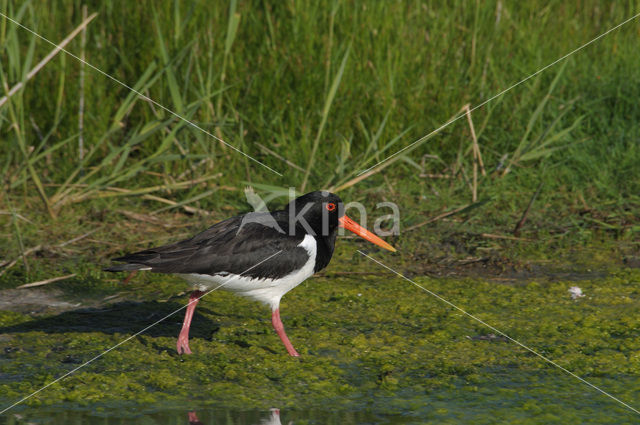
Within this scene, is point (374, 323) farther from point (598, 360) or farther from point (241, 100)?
point (241, 100)

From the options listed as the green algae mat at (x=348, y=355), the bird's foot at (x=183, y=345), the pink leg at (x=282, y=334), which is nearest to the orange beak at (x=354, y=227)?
the green algae mat at (x=348, y=355)

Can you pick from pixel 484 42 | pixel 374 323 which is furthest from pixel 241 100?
pixel 374 323

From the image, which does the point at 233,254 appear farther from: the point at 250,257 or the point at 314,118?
the point at 314,118

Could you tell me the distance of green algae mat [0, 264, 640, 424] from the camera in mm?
3564

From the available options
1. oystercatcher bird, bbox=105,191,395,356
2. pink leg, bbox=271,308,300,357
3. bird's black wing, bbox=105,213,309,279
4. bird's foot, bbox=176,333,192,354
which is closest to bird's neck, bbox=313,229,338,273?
oystercatcher bird, bbox=105,191,395,356

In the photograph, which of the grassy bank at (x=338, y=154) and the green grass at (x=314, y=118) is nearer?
the grassy bank at (x=338, y=154)

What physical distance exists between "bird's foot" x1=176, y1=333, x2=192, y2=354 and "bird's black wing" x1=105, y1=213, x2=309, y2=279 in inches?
14.7

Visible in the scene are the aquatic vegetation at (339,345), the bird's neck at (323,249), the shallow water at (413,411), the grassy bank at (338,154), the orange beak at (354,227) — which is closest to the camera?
the shallow water at (413,411)

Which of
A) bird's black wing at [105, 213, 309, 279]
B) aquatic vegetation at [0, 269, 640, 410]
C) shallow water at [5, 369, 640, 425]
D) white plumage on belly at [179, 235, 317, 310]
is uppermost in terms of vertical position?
bird's black wing at [105, 213, 309, 279]

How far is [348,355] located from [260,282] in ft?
1.91

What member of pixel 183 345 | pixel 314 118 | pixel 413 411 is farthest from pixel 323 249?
pixel 314 118

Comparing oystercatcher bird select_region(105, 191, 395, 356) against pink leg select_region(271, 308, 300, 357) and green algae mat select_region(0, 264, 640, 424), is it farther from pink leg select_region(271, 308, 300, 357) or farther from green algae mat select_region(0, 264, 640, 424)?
green algae mat select_region(0, 264, 640, 424)

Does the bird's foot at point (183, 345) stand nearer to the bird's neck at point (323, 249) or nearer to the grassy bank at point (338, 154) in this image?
the grassy bank at point (338, 154)

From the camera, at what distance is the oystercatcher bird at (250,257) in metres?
4.10
